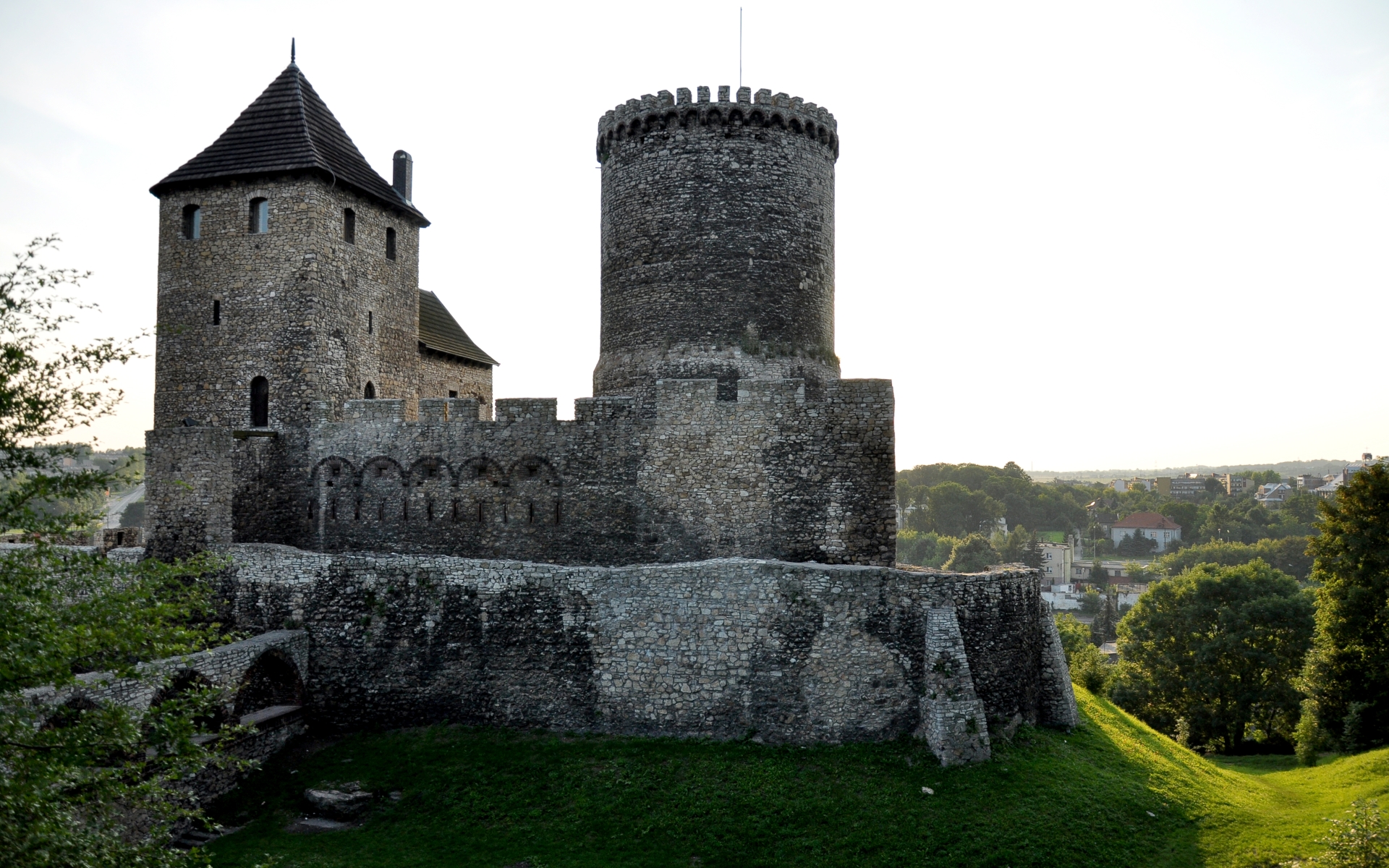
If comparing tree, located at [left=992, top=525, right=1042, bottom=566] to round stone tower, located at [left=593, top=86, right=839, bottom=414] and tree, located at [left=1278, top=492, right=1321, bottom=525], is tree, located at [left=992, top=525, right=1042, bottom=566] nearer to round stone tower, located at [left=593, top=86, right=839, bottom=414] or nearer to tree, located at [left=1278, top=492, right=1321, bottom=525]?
tree, located at [left=1278, top=492, right=1321, bottom=525]

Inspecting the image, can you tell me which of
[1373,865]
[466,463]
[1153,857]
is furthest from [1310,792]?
[466,463]

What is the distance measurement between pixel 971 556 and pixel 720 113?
74922 millimetres

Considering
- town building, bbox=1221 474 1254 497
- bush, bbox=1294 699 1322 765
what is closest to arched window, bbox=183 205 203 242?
bush, bbox=1294 699 1322 765

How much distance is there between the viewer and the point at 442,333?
27.4 metres

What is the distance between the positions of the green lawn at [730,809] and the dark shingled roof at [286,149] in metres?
13.4

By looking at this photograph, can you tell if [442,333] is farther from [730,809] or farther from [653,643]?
[730,809]

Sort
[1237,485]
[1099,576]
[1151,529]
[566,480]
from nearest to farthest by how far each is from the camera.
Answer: [566,480], [1099,576], [1151,529], [1237,485]

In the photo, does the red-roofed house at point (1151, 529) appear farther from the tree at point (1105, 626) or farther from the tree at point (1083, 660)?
the tree at point (1083, 660)

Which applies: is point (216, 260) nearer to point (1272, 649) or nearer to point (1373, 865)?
point (1373, 865)

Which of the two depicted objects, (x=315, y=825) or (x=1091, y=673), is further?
(x=1091, y=673)

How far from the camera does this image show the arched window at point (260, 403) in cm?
2073

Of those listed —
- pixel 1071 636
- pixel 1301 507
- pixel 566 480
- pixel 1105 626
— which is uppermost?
pixel 566 480

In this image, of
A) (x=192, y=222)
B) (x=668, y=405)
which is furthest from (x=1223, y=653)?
(x=192, y=222)

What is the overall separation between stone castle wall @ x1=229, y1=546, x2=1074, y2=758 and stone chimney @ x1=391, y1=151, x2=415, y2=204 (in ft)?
44.6
